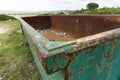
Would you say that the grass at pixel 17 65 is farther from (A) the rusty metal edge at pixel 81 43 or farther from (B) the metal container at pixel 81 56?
(A) the rusty metal edge at pixel 81 43

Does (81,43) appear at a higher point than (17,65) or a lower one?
higher

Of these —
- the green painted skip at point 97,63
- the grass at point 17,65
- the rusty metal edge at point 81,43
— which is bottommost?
the grass at point 17,65

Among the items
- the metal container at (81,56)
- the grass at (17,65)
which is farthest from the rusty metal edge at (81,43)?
the grass at (17,65)

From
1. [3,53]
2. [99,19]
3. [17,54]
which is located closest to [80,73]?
[99,19]

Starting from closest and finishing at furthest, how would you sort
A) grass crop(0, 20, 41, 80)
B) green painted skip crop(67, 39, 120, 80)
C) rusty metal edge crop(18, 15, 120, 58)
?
rusty metal edge crop(18, 15, 120, 58)
green painted skip crop(67, 39, 120, 80)
grass crop(0, 20, 41, 80)

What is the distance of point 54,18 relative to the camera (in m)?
4.78

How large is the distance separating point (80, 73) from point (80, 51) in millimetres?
196

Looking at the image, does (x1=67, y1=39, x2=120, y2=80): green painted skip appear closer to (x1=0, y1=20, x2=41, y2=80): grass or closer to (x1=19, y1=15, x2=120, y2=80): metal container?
(x1=19, y1=15, x2=120, y2=80): metal container

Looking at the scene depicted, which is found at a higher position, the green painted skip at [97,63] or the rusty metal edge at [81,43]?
the rusty metal edge at [81,43]

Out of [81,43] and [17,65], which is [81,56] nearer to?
[81,43]

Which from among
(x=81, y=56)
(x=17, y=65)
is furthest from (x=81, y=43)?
(x=17, y=65)

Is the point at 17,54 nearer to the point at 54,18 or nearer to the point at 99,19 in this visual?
the point at 54,18

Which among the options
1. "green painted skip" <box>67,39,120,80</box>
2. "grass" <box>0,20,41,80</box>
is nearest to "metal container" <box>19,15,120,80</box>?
"green painted skip" <box>67,39,120,80</box>

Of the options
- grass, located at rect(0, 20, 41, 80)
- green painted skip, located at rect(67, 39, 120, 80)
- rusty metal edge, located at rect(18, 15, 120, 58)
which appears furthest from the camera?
grass, located at rect(0, 20, 41, 80)
